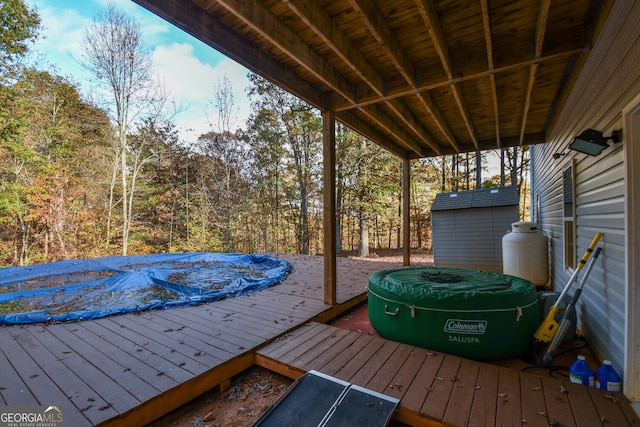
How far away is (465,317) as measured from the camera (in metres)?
2.32

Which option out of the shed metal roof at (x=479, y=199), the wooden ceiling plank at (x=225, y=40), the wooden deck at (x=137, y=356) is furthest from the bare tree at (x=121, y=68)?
the shed metal roof at (x=479, y=199)

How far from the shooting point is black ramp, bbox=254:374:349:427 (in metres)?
1.71

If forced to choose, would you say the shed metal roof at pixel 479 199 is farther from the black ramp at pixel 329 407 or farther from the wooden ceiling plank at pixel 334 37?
the black ramp at pixel 329 407

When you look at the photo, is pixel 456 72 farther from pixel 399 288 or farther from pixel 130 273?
pixel 130 273

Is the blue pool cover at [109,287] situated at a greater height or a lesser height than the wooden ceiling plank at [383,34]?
lesser

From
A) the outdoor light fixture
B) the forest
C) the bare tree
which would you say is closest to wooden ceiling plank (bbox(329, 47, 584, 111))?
the outdoor light fixture

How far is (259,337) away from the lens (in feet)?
8.71

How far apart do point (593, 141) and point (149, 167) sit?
12.9 m

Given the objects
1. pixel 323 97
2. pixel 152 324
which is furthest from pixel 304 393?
pixel 323 97

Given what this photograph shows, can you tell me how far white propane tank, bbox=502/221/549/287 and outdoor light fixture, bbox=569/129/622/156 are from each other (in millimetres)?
2575

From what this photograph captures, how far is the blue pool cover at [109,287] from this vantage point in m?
3.31

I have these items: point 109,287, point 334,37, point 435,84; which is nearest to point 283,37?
point 334,37

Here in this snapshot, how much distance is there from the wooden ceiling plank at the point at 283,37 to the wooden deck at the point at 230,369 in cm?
268

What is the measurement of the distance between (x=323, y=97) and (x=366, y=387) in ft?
10.6
